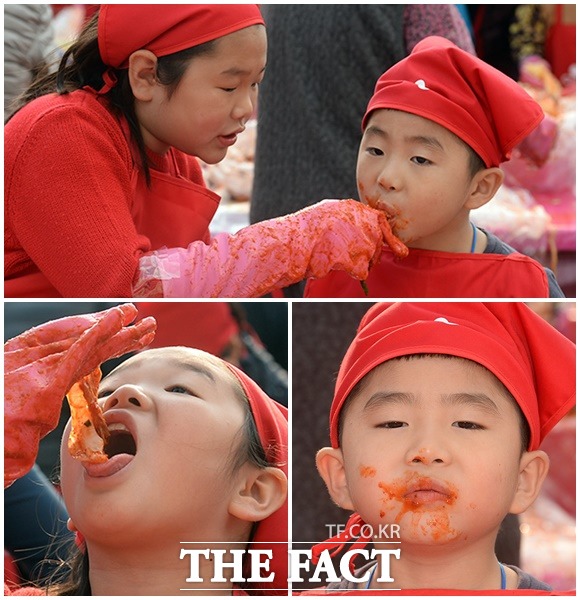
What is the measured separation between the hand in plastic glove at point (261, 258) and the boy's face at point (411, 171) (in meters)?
0.09

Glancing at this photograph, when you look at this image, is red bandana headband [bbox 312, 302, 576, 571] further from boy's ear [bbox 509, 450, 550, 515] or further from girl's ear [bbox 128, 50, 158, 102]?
girl's ear [bbox 128, 50, 158, 102]

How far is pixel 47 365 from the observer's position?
47.7 inches

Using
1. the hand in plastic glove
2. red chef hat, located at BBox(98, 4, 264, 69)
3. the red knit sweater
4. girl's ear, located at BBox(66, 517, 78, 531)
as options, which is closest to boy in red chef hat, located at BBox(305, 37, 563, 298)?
the hand in plastic glove

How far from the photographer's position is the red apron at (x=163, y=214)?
4.66ft

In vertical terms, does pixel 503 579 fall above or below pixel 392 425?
below

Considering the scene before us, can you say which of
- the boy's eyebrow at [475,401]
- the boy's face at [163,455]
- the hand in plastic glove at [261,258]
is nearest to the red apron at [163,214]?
the hand in plastic glove at [261,258]

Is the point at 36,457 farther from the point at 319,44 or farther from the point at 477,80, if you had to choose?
the point at 319,44

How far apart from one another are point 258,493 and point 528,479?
33cm

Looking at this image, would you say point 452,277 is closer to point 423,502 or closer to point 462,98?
point 462,98

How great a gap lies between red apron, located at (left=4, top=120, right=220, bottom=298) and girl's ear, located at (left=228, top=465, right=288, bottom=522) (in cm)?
36

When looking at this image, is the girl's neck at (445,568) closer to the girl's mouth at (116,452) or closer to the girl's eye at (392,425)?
the girl's eye at (392,425)

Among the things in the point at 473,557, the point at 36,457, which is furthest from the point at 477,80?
the point at 36,457

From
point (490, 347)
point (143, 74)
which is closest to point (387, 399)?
point (490, 347)

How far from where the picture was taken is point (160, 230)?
1.47 meters
